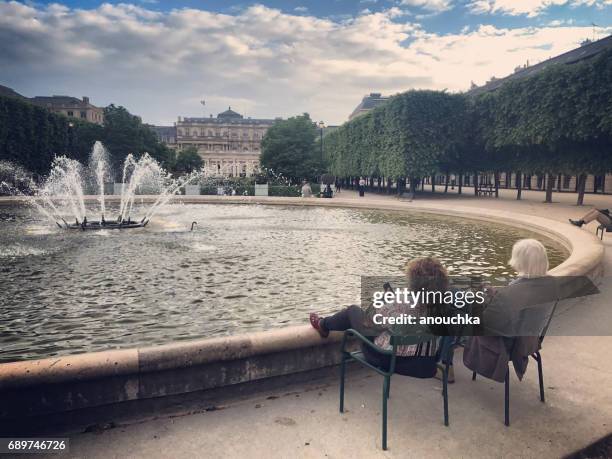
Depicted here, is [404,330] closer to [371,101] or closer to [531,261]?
[531,261]

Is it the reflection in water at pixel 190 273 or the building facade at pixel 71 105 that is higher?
the building facade at pixel 71 105

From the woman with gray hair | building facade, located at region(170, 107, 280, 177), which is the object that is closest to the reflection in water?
Answer: the woman with gray hair

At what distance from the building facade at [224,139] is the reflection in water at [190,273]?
107m

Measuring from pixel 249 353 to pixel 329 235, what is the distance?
1029cm

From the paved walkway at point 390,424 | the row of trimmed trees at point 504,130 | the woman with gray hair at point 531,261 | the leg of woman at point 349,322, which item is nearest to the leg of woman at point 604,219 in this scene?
the paved walkway at point 390,424

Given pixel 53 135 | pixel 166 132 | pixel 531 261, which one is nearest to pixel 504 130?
pixel 531 261

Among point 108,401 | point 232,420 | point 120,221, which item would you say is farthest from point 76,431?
point 120,221

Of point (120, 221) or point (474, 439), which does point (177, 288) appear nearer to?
point (474, 439)

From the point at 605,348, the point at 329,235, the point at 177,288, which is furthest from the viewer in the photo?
the point at 329,235

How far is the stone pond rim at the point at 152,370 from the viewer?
10.4 feet

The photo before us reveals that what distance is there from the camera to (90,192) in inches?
1559

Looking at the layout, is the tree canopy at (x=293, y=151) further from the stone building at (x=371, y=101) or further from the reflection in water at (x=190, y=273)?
the stone building at (x=371, y=101)

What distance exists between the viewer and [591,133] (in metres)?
21.9

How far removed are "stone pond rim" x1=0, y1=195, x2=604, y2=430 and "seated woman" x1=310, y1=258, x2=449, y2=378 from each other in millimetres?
606
